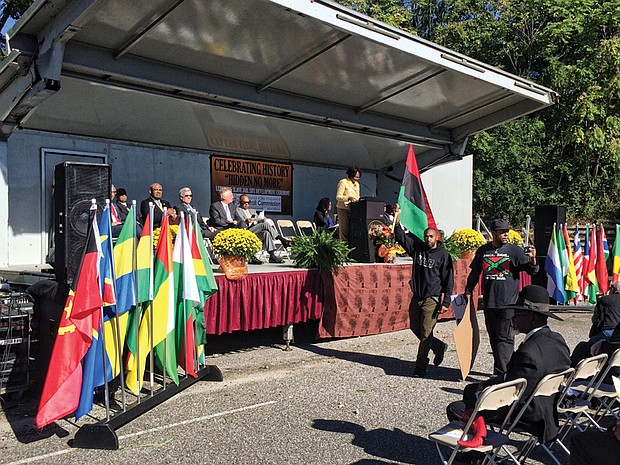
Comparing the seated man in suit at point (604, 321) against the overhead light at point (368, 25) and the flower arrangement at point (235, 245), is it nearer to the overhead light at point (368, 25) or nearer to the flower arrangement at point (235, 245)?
the flower arrangement at point (235, 245)

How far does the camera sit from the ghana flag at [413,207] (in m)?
7.49

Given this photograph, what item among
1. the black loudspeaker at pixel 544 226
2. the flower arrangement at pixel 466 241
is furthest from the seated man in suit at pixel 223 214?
the black loudspeaker at pixel 544 226

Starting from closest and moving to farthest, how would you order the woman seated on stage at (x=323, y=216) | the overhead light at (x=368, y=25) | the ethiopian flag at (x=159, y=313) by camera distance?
the ethiopian flag at (x=159, y=313) < the overhead light at (x=368, y=25) < the woman seated on stage at (x=323, y=216)

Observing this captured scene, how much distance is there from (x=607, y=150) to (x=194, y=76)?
18.2 meters

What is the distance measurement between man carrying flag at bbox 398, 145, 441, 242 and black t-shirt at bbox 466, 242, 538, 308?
0.87m

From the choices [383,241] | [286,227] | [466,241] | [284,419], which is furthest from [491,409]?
[286,227]

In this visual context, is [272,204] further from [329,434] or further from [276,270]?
[329,434]

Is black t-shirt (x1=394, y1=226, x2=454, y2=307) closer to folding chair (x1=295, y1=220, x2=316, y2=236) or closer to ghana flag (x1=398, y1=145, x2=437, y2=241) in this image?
ghana flag (x1=398, y1=145, x2=437, y2=241)

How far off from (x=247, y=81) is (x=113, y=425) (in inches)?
305

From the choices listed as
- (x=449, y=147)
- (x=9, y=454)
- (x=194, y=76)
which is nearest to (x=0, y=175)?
(x=194, y=76)

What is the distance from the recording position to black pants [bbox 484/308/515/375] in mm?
6719

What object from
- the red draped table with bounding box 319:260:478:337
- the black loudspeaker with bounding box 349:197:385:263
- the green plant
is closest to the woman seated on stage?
the black loudspeaker with bounding box 349:197:385:263

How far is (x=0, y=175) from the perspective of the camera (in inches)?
380

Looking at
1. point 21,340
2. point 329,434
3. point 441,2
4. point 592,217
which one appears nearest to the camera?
point 329,434
